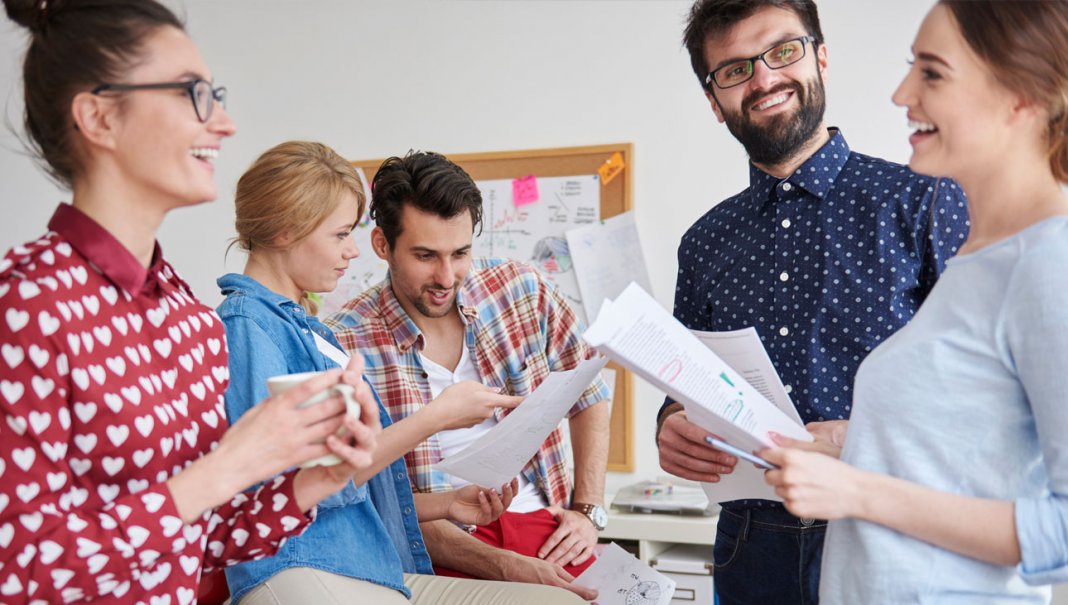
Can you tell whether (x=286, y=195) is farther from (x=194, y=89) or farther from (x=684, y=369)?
(x=684, y=369)

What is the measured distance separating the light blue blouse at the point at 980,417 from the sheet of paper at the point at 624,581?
99cm

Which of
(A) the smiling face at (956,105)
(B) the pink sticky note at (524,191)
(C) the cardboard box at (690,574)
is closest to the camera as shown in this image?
(A) the smiling face at (956,105)

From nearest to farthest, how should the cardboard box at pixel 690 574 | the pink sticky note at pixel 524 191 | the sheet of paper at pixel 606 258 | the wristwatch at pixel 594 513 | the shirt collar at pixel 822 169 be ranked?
the shirt collar at pixel 822 169, the wristwatch at pixel 594 513, the cardboard box at pixel 690 574, the sheet of paper at pixel 606 258, the pink sticky note at pixel 524 191

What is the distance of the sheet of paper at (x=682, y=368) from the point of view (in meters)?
1.11

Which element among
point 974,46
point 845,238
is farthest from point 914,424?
point 845,238

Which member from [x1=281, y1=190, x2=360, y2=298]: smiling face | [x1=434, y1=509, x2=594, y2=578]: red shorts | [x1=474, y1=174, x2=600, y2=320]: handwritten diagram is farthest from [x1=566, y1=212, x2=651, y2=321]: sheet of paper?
[x1=281, y1=190, x2=360, y2=298]: smiling face

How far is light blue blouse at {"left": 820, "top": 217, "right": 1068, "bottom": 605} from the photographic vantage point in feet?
3.11

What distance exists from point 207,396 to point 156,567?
8.7 inches

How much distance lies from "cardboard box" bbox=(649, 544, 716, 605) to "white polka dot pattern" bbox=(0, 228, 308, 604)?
204 cm

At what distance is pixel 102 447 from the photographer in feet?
3.43

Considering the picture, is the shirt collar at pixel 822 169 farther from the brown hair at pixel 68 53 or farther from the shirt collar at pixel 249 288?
the brown hair at pixel 68 53

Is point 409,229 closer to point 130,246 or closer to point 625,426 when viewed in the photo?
point 130,246

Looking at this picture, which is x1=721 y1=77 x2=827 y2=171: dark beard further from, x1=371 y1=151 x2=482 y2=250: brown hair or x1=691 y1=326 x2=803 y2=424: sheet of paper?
x1=371 y1=151 x2=482 y2=250: brown hair

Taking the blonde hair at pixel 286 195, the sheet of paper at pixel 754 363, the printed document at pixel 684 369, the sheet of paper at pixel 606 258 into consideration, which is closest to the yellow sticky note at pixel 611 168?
the sheet of paper at pixel 606 258
